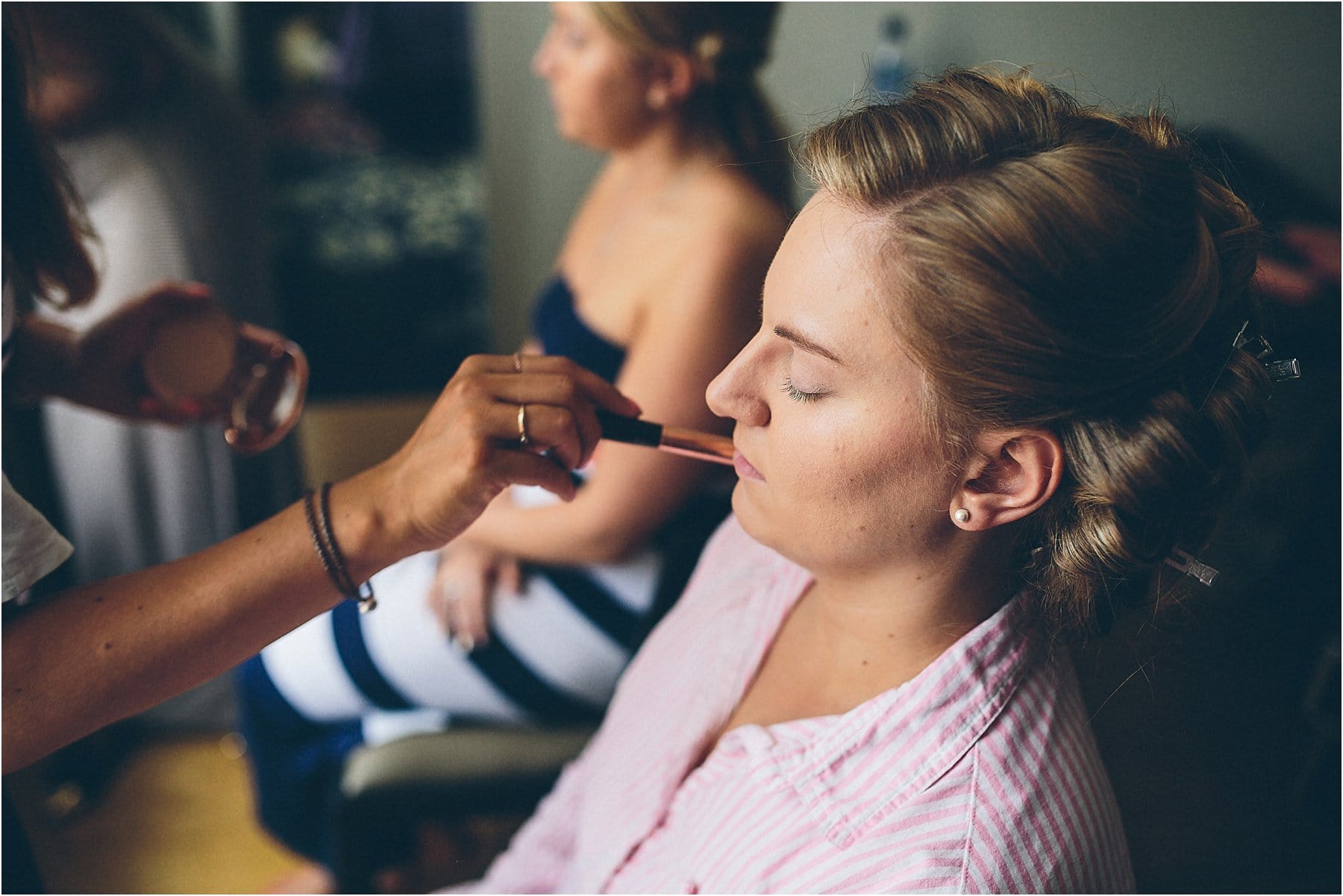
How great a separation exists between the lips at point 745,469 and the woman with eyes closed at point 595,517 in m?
0.26

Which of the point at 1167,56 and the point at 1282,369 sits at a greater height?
the point at 1167,56

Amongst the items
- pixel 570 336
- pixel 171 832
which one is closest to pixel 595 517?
pixel 570 336

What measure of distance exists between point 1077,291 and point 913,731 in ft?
1.01

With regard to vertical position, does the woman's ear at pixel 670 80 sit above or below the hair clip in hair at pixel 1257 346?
above

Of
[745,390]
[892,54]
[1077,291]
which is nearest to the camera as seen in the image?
[1077,291]

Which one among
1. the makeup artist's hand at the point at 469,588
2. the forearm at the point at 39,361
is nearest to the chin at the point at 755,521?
the makeup artist's hand at the point at 469,588

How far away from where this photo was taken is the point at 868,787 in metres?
0.60

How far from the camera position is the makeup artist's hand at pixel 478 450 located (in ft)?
2.03

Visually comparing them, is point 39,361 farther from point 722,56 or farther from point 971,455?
point 971,455

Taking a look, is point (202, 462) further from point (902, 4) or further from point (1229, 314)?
point (1229, 314)

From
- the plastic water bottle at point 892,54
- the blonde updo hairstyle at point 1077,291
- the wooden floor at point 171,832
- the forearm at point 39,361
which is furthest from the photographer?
the wooden floor at point 171,832

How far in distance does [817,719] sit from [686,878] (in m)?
0.16

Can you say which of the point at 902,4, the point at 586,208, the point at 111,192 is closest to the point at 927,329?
the point at 902,4

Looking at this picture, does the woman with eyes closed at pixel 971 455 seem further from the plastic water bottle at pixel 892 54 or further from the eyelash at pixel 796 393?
the plastic water bottle at pixel 892 54
